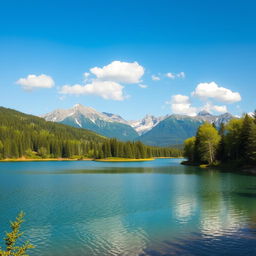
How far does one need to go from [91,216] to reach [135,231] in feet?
28.6

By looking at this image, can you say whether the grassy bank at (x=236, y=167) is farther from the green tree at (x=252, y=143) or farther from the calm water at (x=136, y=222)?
the calm water at (x=136, y=222)

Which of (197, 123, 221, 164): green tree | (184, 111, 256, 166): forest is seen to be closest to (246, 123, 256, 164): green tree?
(184, 111, 256, 166): forest

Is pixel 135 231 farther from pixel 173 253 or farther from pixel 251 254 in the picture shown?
pixel 251 254

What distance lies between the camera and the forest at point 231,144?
9884cm

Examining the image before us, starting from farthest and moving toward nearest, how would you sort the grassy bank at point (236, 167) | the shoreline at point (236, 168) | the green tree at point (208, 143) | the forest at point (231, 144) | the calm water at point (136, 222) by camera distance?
the green tree at point (208, 143), the forest at point (231, 144), the grassy bank at point (236, 167), the shoreline at point (236, 168), the calm water at point (136, 222)

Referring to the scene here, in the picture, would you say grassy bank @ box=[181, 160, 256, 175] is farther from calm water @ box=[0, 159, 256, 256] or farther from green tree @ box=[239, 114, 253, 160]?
calm water @ box=[0, 159, 256, 256]

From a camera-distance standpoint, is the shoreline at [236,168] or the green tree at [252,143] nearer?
the green tree at [252,143]

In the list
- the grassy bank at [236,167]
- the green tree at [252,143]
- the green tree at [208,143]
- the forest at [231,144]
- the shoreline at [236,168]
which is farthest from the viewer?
the green tree at [208,143]

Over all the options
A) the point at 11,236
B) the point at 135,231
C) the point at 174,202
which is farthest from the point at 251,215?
the point at 11,236

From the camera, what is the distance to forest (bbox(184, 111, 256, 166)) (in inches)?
3891

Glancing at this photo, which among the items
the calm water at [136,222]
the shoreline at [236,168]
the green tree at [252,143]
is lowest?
the shoreline at [236,168]

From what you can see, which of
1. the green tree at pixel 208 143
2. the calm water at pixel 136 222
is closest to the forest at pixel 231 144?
the green tree at pixel 208 143

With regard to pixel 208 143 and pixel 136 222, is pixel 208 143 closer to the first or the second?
pixel 208 143

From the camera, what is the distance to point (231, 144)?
11544 centimetres
